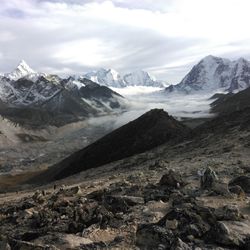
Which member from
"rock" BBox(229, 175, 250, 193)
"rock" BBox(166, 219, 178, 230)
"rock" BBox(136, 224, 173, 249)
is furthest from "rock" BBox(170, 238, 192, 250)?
"rock" BBox(229, 175, 250, 193)

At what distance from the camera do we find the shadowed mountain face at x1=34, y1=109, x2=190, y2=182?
Answer: 8159cm

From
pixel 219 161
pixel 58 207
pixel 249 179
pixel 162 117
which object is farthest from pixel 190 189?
pixel 162 117

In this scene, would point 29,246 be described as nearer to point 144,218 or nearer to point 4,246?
point 4,246

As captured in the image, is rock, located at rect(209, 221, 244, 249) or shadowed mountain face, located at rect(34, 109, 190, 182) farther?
shadowed mountain face, located at rect(34, 109, 190, 182)

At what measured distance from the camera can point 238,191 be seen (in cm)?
1858

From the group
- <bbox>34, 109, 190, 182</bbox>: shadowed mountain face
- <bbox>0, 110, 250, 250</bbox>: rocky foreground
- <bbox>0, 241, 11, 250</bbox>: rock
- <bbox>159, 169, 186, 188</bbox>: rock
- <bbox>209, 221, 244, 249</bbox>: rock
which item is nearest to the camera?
<bbox>0, 241, 11, 250</bbox>: rock

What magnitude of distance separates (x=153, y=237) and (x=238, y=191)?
6.02 meters

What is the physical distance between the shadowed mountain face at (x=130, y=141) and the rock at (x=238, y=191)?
59326 mm

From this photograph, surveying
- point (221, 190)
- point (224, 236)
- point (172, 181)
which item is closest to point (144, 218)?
point (224, 236)

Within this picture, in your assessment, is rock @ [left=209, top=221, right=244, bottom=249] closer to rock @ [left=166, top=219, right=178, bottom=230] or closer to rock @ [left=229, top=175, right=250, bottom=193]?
rock @ [left=166, top=219, right=178, bottom=230]

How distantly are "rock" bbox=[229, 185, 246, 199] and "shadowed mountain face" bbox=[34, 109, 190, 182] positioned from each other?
195ft

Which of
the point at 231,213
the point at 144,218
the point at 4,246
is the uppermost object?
the point at 4,246

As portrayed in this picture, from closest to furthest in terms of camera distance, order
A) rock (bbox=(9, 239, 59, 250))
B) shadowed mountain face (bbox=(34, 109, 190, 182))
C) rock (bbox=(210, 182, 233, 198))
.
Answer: rock (bbox=(9, 239, 59, 250)) < rock (bbox=(210, 182, 233, 198)) < shadowed mountain face (bbox=(34, 109, 190, 182))

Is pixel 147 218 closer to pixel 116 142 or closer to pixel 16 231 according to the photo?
pixel 16 231
